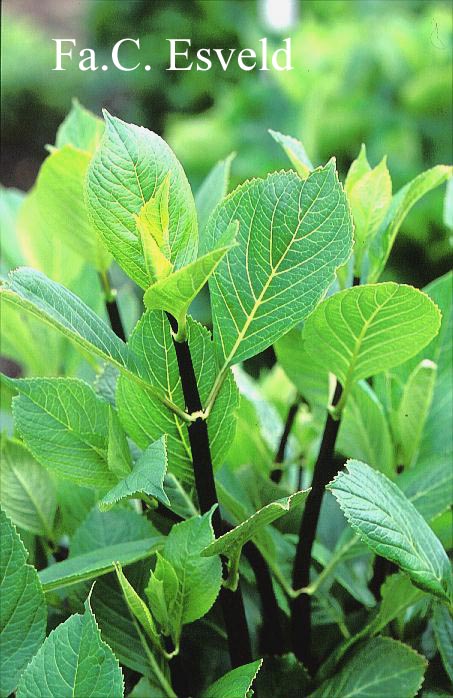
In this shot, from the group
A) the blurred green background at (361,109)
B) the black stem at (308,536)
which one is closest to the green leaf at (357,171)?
the black stem at (308,536)

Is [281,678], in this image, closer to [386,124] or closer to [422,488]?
[422,488]

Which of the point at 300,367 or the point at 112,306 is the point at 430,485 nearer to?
the point at 300,367

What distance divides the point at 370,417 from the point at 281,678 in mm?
165

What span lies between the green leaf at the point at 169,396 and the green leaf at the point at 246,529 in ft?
0.15

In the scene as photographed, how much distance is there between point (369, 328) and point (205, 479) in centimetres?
11

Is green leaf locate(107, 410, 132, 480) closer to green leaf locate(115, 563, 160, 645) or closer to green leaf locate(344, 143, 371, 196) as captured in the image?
green leaf locate(115, 563, 160, 645)

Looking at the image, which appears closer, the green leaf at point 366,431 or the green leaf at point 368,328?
the green leaf at point 368,328

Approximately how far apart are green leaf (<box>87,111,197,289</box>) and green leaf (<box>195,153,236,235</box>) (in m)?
0.14

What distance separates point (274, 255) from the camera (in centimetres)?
41

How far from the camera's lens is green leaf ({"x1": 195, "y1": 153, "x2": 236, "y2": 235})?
0.56 meters

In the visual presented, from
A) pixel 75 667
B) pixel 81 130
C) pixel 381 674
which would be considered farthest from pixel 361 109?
pixel 75 667

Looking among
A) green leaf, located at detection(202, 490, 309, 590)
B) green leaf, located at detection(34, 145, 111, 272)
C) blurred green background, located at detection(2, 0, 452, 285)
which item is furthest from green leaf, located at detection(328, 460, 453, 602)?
blurred green background, located at detection(2, 0, 452, 285)

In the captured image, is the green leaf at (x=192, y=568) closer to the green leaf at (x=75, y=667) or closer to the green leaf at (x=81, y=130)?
the green leaf at (x=75, y=667)

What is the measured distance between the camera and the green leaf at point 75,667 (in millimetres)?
364
